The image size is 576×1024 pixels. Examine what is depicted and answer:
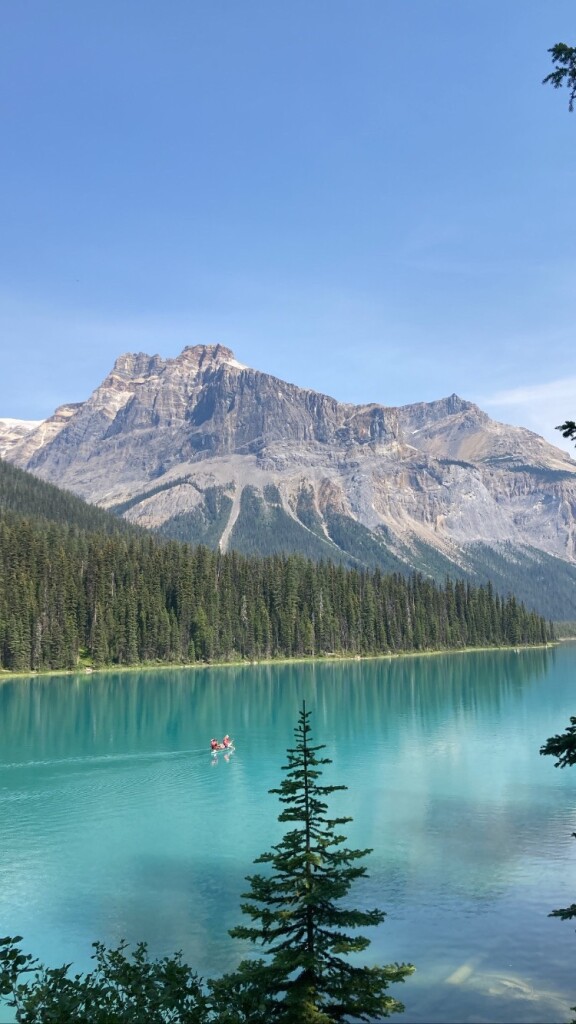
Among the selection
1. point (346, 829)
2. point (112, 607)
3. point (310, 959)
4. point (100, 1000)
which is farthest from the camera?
point (112, 607)

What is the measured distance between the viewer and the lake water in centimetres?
3078

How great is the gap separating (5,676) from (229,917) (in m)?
123

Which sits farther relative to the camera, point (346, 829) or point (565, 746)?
point (346, 829)

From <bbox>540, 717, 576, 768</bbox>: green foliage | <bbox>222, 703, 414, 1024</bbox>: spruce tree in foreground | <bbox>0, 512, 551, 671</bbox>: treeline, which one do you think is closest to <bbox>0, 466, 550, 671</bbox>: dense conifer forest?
<bbox>0, 512, 551, 671</bbox>: treeline

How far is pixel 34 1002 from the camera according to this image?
49.7ft

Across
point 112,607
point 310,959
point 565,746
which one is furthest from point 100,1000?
point 112,607

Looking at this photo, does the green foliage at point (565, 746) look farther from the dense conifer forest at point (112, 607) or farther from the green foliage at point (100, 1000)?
the dense conifer forest at point (112, 607)

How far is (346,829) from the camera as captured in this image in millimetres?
48594

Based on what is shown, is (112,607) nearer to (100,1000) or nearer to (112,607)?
(112,607)

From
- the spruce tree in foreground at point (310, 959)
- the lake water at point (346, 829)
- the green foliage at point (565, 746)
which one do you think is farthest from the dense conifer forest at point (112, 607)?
the green foliage at point (565, 746)

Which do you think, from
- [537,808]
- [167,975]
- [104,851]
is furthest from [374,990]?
[537,808]

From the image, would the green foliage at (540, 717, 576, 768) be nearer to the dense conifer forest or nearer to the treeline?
the treeline

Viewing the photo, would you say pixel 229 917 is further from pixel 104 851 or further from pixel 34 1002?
pixel 34 1002

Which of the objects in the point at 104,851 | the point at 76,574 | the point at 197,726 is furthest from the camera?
the point at 76,574
